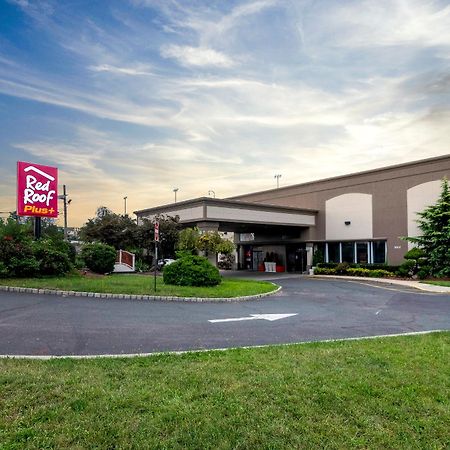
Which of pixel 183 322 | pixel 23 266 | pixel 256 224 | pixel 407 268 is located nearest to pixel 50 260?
pixel 23 266

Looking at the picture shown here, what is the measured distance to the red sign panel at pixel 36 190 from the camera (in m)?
21.6

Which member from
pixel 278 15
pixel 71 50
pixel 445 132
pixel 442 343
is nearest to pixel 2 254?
pixel 71 50

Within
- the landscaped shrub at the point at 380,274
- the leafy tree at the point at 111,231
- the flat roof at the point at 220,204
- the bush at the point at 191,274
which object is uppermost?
the flat roof at the point at 220,204

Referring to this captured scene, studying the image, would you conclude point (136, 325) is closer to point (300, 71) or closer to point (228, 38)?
point (228, 38)

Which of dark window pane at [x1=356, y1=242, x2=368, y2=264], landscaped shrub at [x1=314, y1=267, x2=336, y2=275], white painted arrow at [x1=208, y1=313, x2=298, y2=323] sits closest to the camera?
white painted arrow at [x1=208, y1=313, x2=298, y2=323]

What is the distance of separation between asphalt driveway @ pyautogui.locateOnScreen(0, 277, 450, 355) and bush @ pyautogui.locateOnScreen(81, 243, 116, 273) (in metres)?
9.30

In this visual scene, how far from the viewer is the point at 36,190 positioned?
22.2 m

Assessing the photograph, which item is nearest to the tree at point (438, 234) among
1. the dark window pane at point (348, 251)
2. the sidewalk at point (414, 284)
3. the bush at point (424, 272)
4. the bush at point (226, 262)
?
the bush at point (424, 272)

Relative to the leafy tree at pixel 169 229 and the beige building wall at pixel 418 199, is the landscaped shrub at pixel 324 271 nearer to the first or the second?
the beige building wall at pixel 418 199

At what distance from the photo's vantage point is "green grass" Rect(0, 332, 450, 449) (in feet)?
11.4

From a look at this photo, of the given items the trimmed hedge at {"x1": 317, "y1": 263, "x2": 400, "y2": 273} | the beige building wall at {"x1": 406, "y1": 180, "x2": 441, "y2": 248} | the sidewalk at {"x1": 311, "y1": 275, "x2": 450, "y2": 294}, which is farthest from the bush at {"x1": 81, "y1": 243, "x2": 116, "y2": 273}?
the beige building wall at {"x1": 406, "y1": 180, "x2": 441, "y2": 248}

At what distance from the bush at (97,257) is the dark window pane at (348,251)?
1851 centimetres

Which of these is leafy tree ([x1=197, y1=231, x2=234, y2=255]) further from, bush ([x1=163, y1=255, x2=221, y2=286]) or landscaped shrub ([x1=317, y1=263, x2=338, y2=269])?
landscaped shrub ([x1=317, y1=263, x2=338, y2=269])

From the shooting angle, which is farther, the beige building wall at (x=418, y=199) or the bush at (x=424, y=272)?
the beige building wall at (x=418, y=199)
